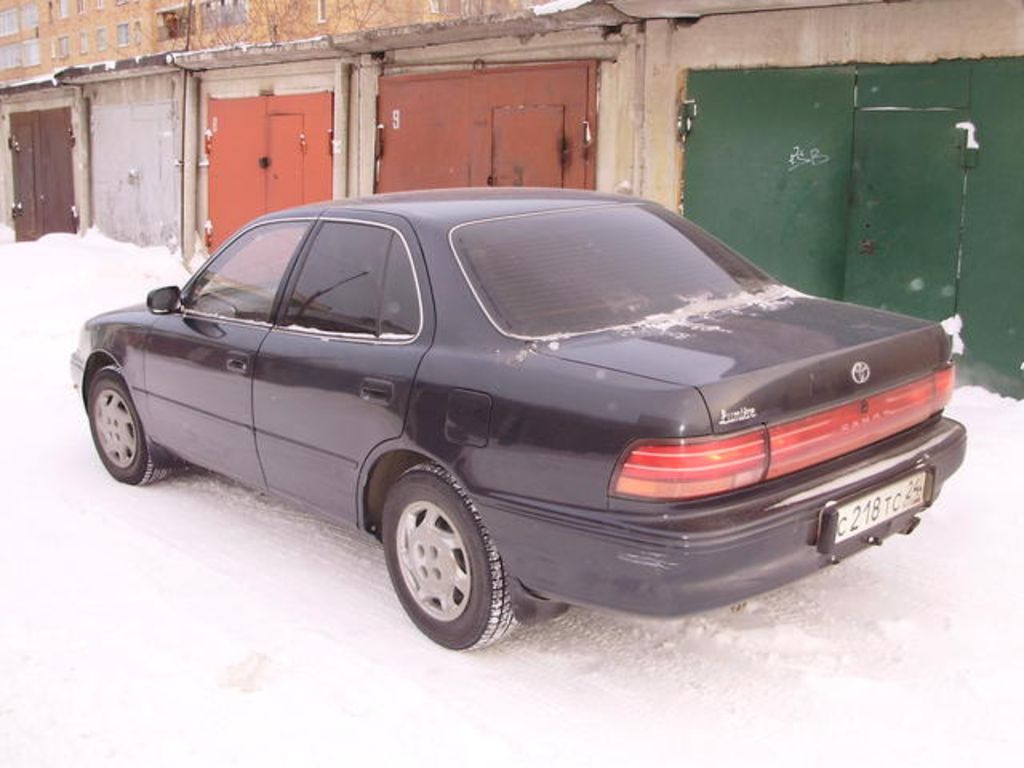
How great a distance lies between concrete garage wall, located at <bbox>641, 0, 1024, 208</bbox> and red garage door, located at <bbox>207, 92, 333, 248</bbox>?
15.8 feet

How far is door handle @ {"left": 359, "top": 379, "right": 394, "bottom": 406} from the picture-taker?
3562mm

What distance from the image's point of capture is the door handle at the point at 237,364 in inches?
169

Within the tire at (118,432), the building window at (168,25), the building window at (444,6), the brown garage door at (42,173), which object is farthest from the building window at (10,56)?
the tire at (118,432)

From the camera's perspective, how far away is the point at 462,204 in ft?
13.1

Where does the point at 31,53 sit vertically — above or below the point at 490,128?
above

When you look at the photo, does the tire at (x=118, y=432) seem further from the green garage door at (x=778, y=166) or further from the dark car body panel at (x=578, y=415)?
the green garage door at (x=778, y=166)

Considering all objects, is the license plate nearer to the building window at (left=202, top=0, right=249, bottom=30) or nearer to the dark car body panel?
the dark car body panel

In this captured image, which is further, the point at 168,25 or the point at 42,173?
the point at 168,25

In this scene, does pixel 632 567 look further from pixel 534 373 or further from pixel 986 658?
pixel 986 658

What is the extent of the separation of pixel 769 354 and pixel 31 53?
78811 millimetres

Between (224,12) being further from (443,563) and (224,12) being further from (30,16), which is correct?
(443,563)

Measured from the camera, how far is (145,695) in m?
3.22

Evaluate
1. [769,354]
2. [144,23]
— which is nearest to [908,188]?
[769,354]

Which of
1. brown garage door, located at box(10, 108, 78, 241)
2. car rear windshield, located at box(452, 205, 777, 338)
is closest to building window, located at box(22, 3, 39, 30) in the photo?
brown garage door, located at box(10, 108, 78, 241)
